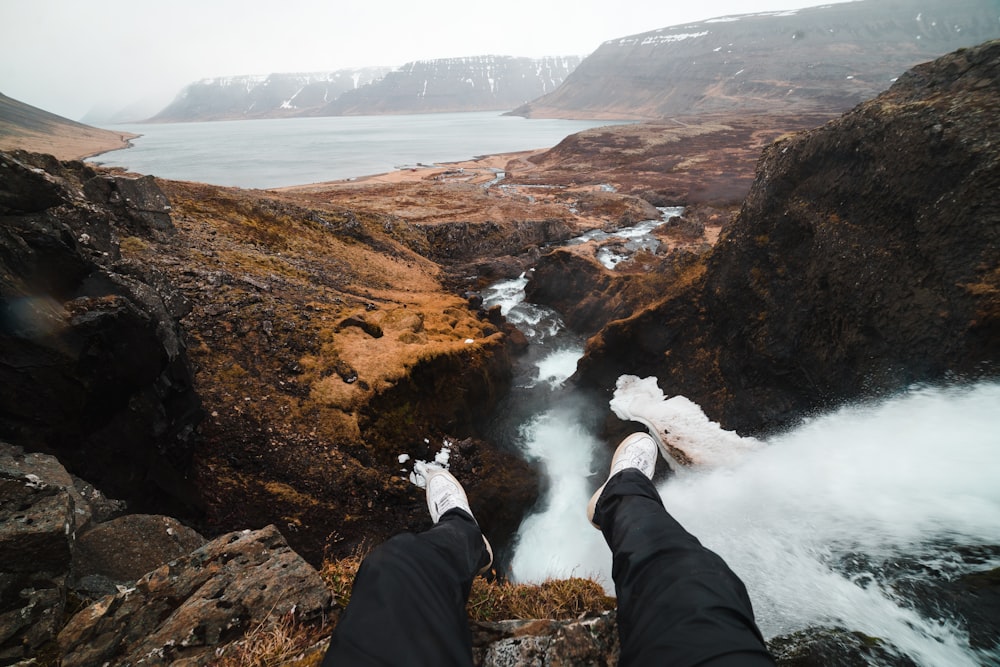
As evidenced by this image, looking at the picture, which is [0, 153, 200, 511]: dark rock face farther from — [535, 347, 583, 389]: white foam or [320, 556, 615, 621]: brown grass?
[535, 347, 583, 389]: white foam

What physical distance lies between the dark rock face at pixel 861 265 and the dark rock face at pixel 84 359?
543 inches

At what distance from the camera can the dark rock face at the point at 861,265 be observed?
7.41 meters

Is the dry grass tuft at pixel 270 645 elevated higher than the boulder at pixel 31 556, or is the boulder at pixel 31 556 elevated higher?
the boulder at pixel 31 556

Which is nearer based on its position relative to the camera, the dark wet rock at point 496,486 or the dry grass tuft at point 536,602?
the dry grass tuft at point 536,602

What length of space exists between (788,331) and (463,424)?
10190mm

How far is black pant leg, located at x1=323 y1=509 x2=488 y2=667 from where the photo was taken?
2848 millimetres

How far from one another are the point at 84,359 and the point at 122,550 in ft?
11.7

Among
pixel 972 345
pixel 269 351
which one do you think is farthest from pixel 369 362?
pixel 972 345

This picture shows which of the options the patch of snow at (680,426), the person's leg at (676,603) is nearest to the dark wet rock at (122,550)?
the person's leg at (676,603)

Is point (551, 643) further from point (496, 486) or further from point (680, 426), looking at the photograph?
point (680, 426)

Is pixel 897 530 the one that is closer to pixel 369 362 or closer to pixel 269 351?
pixel 369 362

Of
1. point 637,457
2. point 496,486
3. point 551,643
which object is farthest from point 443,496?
point 496,486

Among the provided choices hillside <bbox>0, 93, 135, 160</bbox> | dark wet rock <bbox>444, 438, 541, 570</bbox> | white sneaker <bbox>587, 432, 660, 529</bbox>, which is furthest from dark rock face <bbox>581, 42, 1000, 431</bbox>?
hillside <bbox>0, 93, 135, 160</bbox>

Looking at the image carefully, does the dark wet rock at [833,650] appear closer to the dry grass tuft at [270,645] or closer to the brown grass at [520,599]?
the brown grass at [520,599]
